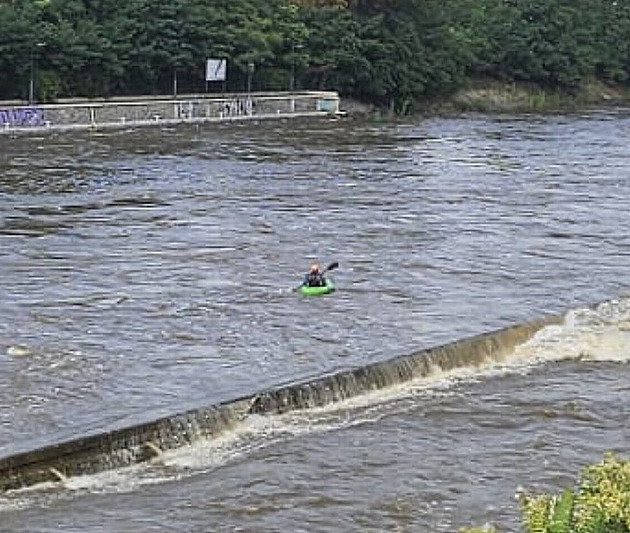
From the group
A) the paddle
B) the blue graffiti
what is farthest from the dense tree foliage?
the paddle

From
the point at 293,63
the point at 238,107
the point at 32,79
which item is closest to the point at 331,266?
the point at 32,79

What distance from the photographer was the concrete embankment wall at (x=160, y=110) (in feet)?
140

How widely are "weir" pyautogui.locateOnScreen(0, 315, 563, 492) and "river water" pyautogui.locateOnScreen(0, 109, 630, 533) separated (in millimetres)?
165

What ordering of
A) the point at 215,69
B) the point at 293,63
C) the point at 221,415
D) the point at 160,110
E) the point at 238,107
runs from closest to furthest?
1. the point at 221,415
2. the point at 160,110
3. the point at 238,107
4. the point at 215,69
5. the point at 293,63

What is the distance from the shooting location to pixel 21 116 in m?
42.2

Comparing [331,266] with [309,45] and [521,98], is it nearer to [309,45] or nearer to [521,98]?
[309,45]

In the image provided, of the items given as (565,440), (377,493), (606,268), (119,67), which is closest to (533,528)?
(377,493)

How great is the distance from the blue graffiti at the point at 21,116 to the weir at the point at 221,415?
90.9 ft

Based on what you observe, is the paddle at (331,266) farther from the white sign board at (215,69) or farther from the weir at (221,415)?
the white sign board at (215,69)

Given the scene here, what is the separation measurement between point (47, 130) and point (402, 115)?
823 inches

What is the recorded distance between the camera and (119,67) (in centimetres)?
5053

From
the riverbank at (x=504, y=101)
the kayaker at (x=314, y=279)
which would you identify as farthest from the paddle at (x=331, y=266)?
the riverbank at (x=504, y=101)

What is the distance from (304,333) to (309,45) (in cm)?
4402

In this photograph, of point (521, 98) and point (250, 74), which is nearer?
point (250, 74)
